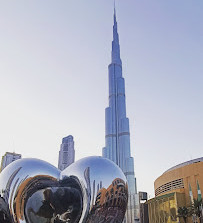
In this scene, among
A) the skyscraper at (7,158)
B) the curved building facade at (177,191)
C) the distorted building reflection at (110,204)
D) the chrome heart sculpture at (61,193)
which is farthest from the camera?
the skyscraper at (7,158)

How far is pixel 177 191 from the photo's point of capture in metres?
57.3

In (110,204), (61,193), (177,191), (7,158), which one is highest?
(7,158)

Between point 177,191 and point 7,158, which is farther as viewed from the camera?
point 7,158

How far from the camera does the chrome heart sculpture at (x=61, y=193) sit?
1639 cm

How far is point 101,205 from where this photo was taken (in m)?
16.4

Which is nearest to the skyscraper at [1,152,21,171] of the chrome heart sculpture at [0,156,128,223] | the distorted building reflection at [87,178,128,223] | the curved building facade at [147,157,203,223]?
the curved building facade at [147,157,203,223]

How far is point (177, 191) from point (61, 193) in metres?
45.6

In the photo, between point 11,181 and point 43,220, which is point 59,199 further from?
point 11,181

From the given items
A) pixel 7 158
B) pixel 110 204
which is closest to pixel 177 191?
pixel 110 204

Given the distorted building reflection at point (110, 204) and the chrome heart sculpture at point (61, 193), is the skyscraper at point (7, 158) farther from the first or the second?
the distorted building reflection at point (110, 204)

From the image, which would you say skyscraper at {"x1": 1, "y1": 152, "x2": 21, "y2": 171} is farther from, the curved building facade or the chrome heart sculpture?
the chrome heart sculpture

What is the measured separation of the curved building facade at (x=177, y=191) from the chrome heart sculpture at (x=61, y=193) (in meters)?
41.4

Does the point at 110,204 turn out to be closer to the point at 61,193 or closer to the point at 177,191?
the point at 61,193

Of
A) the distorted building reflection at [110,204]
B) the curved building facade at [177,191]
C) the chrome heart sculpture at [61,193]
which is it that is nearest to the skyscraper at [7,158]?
the curved building facade at [177,191]
